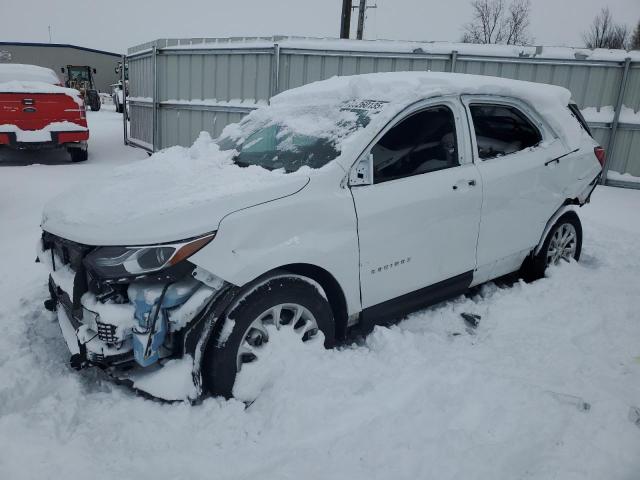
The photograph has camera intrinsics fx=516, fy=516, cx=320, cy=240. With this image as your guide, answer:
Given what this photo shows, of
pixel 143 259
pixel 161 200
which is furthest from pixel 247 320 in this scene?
pixel 161 200

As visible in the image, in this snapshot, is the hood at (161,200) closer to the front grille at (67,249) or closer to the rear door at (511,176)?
the front grille at (67,249)

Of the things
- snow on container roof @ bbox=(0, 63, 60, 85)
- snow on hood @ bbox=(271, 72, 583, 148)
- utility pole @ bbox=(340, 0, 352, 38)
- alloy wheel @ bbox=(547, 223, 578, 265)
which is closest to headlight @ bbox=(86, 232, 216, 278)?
snow on hood @ bbox=(271, 72, 583, 148)

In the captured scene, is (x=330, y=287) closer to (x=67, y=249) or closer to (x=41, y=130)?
(x=67, y=249)

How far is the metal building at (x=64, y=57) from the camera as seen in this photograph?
176 feet

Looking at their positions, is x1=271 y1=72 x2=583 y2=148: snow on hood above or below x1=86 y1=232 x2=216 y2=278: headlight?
above

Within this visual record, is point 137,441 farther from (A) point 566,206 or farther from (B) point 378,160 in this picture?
(A) point 566,206

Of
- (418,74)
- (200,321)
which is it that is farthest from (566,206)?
(200,321)

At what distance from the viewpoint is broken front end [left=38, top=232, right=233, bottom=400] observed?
7.95ft

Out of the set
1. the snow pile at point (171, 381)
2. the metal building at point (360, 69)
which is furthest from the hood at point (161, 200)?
the metal building at point (360, 69)

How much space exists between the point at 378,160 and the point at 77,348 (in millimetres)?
1963

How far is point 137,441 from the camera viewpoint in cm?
245

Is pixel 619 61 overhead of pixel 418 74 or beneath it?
overhead

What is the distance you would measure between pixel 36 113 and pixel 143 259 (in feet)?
28.3

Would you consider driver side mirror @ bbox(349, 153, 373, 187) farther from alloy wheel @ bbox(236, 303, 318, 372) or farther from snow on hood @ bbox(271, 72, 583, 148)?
alloy wheel @ bbox(236, 303, 318, 372)
